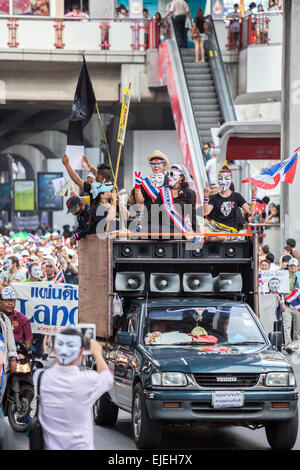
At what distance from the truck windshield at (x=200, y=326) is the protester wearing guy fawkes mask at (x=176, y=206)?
1.87 m

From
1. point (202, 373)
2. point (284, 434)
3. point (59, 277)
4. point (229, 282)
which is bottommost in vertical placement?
point (284, 434)

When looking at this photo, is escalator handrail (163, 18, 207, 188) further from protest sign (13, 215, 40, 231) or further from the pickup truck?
the pickup truck

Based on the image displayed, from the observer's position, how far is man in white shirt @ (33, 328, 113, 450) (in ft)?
23.8

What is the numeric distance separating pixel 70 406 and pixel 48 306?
9.66 metres

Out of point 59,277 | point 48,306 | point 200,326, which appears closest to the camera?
point 200,326

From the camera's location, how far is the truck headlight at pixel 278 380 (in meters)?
10.6

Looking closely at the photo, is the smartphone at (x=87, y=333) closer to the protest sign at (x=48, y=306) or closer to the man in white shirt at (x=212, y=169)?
the protest sign at (x=48, y=306)

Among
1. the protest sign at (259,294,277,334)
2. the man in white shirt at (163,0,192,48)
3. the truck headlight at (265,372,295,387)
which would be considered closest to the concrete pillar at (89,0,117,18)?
the man in white shirt at (163,0,192,48)

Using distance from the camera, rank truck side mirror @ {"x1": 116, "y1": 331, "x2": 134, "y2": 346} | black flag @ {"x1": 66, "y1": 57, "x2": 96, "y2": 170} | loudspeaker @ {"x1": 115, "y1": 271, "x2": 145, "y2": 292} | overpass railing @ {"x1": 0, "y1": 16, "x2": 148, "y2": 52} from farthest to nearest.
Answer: overpass railing @ {"x1": 0, "y1": 16, "x2": 148, "y2": 52} → black flag @ {"x1": 66, "y1": 57, "x2": 96, "y2": 170} → loudspeaker @ {"x1": 115, "y1": 271, "x2": 145, "y2": 292} → truck side mirror @ {"x1": 116, "y1": 331, "x2": 134, "y2": 346}

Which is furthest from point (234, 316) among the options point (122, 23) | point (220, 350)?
point (122, 23)

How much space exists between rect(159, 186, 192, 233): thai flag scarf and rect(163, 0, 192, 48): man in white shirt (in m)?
21.9

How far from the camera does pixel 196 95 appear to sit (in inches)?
1307

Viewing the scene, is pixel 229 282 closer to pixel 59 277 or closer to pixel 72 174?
pixel 72 174

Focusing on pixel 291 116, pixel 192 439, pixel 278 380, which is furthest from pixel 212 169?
pixel 278 380
